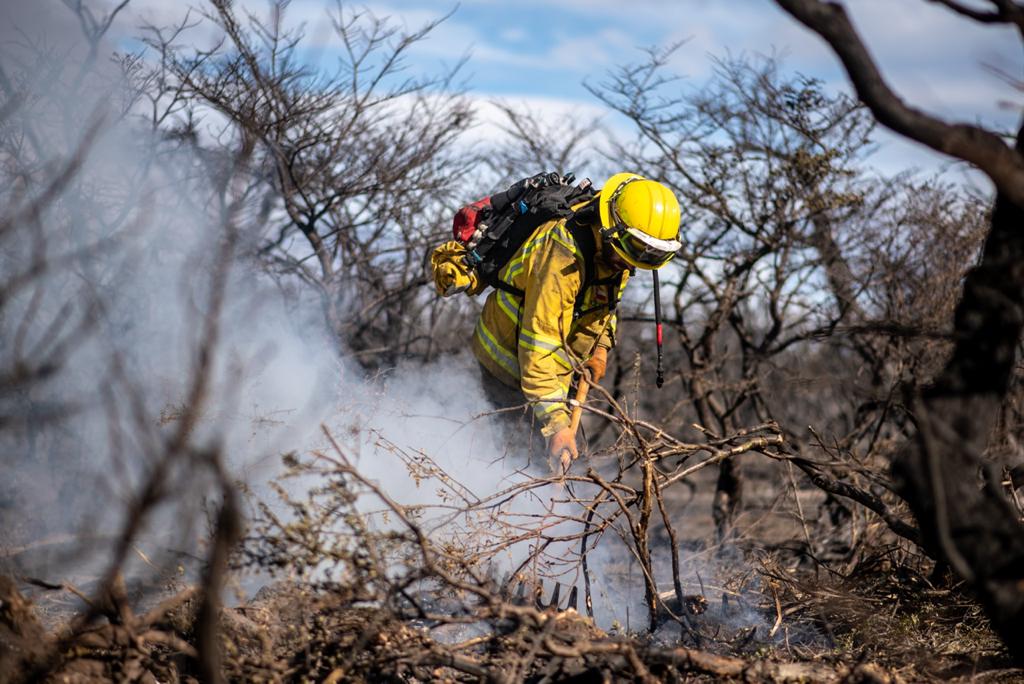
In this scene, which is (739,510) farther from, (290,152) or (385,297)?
(290,152)

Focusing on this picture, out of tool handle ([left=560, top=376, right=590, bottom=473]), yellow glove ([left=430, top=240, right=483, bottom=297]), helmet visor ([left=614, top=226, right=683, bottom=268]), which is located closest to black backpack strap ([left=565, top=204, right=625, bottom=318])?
helmet visor ([left=614, top=226, right=683, bottom=268])

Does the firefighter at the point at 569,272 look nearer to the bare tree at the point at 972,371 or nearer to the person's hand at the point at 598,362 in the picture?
the person's hand at the point at 598,362

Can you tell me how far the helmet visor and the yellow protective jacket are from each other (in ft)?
0.66

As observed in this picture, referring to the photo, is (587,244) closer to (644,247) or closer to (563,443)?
(644,247)

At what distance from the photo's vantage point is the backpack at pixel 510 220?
15.3 ft

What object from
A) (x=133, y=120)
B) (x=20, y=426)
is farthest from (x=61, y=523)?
(x=133, y=120)

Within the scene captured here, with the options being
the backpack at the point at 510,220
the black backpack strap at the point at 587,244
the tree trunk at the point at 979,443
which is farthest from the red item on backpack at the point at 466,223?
the tree trunk at the point at 979,443

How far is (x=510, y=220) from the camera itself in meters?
4.84

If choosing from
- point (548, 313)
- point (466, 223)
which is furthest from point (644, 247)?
point (466, 223)

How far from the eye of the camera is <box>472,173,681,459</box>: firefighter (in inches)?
165

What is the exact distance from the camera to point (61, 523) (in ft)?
16.6

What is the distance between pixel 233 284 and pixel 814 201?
4.30 meters

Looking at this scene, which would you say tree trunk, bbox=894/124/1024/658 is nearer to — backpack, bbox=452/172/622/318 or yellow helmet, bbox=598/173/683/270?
yellow helmet, bbox=598/173/683/270

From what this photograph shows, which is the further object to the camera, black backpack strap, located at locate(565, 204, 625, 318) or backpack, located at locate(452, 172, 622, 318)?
backpack, located at locate(452, 172, 622, 318)
